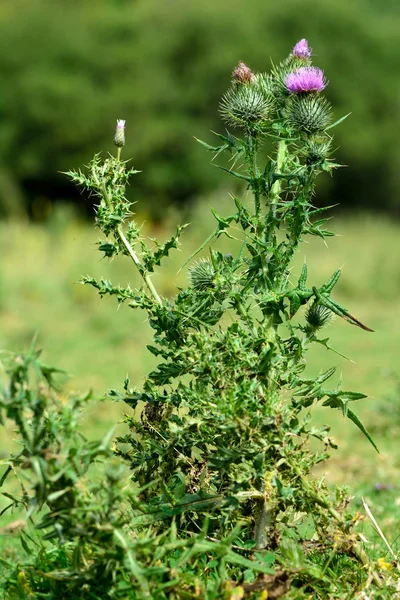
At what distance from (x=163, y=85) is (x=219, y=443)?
1108 inches

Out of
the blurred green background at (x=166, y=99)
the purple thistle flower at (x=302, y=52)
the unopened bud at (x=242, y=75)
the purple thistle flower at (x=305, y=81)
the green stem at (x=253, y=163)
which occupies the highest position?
the blurred green background at (x=166, y=99)

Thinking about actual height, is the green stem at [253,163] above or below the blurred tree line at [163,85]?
below

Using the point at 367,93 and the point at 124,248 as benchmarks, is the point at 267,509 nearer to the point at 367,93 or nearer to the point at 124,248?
the point at 124,248

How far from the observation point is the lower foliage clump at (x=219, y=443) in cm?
183

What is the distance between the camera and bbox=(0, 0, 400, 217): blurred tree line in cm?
2755

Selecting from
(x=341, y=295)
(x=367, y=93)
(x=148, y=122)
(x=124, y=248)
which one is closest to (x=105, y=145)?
(x=148, y=122)

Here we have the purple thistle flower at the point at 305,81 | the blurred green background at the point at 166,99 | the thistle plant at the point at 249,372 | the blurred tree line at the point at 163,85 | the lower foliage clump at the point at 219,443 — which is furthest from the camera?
the blurred tree line at the point at 163,85

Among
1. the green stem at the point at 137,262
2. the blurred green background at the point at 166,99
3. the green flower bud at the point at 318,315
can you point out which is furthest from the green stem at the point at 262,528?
the blurred green background at the point at 166,99

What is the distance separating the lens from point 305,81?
92.9 inches

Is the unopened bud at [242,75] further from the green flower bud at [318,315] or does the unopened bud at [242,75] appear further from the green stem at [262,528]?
the green stem at [262,528]

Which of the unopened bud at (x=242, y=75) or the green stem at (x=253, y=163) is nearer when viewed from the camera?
the green stem at (x=253, y=163)

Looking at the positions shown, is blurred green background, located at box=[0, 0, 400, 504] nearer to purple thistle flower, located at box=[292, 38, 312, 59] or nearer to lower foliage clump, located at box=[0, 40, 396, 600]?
purple thistle flower, located at box=[292, 38, 312, 59]

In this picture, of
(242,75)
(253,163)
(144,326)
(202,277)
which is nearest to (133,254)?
(202,277)

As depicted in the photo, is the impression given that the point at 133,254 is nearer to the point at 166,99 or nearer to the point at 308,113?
the point at 308,113
